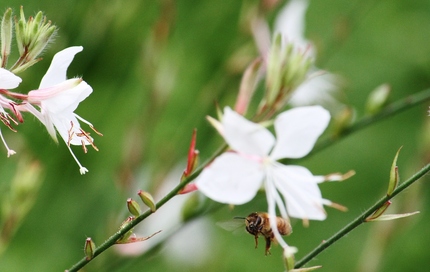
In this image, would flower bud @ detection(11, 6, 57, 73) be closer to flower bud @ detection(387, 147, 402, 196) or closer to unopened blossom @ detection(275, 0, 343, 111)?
flower bud @ detection(387, 147, 402, 196)

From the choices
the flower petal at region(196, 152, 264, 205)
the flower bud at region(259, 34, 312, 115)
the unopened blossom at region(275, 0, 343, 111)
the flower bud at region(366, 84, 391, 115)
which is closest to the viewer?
the flower petal at region(196, 152, 264, 205)

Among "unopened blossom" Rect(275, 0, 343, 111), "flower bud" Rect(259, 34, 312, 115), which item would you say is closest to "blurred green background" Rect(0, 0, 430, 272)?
"unopened blossom" Rect(275, 0, 343, 111)

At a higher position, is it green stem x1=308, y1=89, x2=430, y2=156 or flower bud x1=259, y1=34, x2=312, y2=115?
flower bud x1=259, y1=34, x2=312, y2=115

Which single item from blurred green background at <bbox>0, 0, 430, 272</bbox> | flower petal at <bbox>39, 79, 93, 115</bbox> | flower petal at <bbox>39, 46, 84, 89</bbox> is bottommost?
blurred green background at <bbox>0, 0, 430, 272</bbox>

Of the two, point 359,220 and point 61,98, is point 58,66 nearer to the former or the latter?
point 61,98

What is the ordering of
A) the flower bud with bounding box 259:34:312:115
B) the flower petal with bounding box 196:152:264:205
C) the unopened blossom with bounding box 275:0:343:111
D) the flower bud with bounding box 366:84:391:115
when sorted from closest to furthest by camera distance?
the flower petal with bounding box 196:152:264:205 → the flower bud with bounding box 259:34:312:115 → the flower bud with bounding box 366:84:391:115 → the unopened blossom with bounding box 275:0:343:111

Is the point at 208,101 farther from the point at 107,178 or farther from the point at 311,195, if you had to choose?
the point at 311,195

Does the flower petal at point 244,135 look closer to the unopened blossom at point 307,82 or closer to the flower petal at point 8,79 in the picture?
the flower petal at point 8,79
